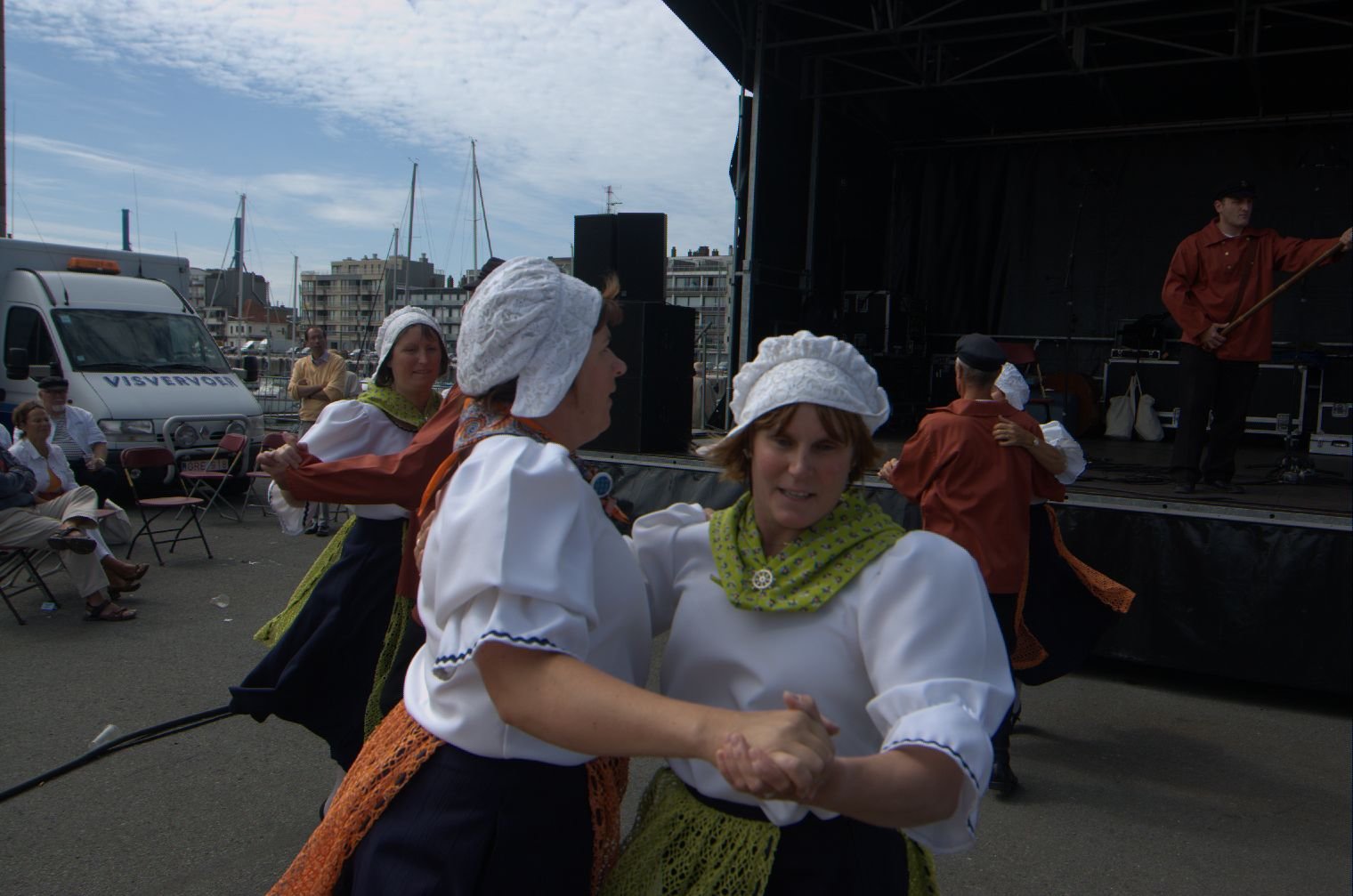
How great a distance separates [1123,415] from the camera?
36.9 feet

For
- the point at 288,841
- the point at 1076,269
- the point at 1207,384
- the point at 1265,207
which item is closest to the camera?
the point at 288,841

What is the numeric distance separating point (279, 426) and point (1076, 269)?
36.7ft

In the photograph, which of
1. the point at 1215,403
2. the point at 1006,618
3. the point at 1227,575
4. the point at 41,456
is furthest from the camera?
the point at 41,456

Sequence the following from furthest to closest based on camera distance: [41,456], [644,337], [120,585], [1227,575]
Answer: [644,337]
[41,456]
[120,585]
[1227,575]

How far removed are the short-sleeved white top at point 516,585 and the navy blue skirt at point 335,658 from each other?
63.5 inches

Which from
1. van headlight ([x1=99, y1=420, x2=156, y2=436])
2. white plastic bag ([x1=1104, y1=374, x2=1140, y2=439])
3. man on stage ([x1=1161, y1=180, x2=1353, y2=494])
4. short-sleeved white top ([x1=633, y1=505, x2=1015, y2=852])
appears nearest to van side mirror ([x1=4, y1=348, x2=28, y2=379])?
van headlight ([x1=99, y1=420, x2=156, y2=436])

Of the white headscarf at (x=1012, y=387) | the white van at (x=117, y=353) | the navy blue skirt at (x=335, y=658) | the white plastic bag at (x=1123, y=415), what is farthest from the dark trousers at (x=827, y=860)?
the white plastic bag at (x=1123, y=415)

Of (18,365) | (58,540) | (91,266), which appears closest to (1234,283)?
(58,540)

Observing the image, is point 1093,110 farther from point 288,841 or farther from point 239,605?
point 288,841

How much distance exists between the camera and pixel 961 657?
4.12 ft

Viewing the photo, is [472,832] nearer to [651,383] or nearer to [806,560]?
[806,560]

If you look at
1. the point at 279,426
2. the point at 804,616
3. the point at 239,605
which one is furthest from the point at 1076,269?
the point at 804,616

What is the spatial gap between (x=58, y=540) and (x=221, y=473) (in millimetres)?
3099

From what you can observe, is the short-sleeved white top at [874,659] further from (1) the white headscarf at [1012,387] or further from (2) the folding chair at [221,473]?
(2) the folding chair at [221,473]
